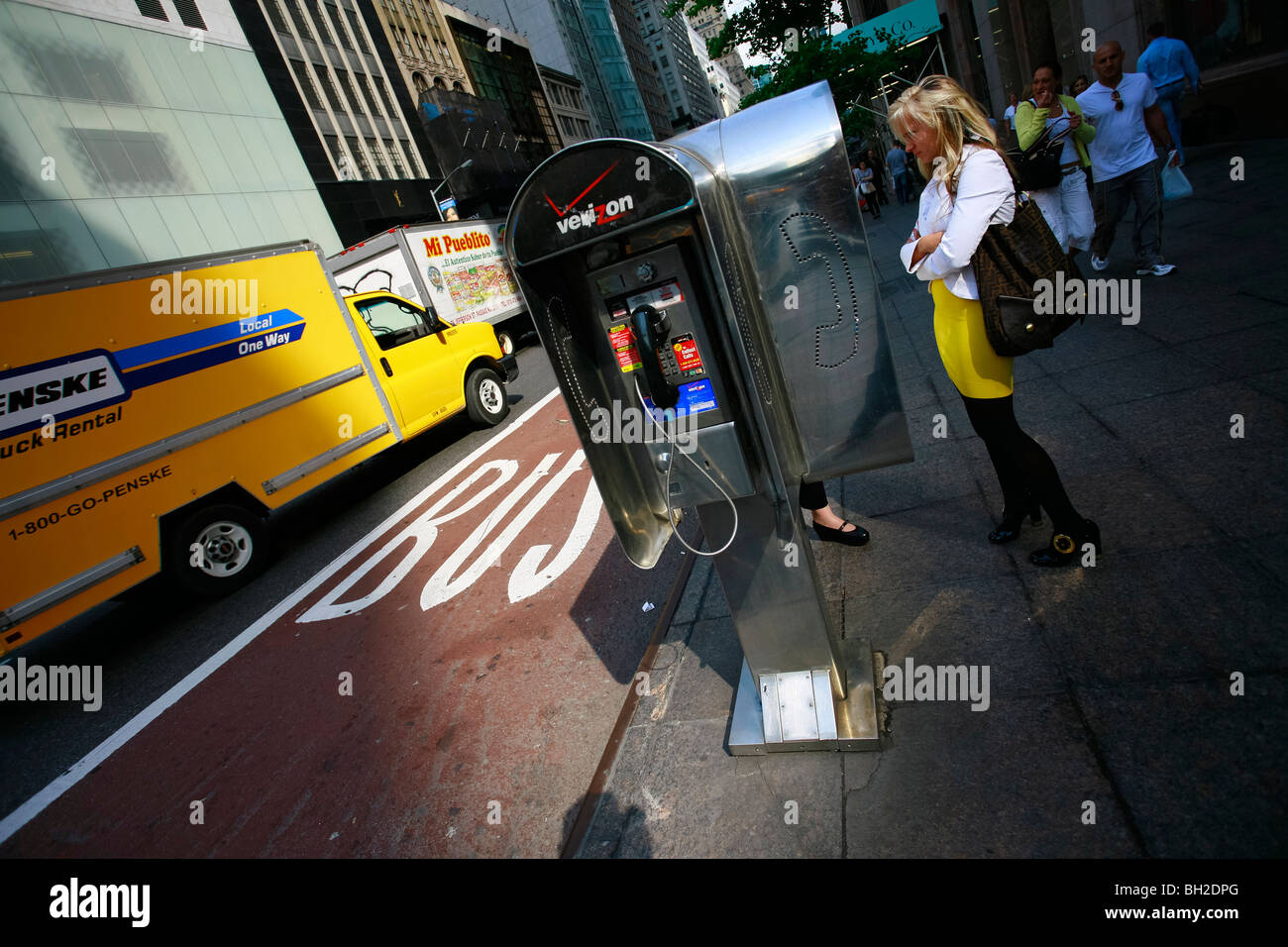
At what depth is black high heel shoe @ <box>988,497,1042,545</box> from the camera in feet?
10.2

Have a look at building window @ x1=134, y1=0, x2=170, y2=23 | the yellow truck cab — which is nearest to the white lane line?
the yellow truck cab

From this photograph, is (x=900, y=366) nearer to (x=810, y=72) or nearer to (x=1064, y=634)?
(x=1064, y=634)

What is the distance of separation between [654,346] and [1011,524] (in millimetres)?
2182

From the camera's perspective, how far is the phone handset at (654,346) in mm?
1994

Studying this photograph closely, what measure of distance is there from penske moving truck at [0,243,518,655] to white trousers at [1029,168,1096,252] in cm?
675

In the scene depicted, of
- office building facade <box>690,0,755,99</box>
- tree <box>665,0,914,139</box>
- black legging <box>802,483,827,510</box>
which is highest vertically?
office building facade <box>690,0,755,99</box>

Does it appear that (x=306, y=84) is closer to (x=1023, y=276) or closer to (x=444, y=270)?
(x=444, y=270)

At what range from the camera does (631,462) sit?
2615 mm

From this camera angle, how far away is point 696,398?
218cm

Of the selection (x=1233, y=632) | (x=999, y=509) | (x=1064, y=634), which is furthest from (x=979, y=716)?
(x=999, y=509)

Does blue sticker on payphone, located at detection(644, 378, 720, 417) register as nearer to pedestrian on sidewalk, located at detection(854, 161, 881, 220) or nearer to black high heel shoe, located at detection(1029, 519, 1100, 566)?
black high heel shoe, located at detection(1029, 519, 1100, 566)

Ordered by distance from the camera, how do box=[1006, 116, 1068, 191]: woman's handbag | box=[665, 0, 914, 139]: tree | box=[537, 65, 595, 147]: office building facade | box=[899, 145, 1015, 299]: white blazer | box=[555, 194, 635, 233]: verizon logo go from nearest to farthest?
box=[555, 194, 635, 233]: verizon logo < box=[899, 145, 1015, 299]: white blazer < box=[1006, 116, 1068, 191]: woman's handbag < box=[665, 0, 914, 139]: tree < box=[537, 65, 595, 147]: office building facade

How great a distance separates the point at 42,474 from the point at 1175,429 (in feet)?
24.9

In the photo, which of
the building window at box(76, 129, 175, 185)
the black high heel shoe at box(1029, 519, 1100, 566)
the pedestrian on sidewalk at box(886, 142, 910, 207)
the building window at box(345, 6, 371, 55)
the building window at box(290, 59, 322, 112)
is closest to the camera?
the black high heel shoe at box(1029, 519, 1100, 566)
